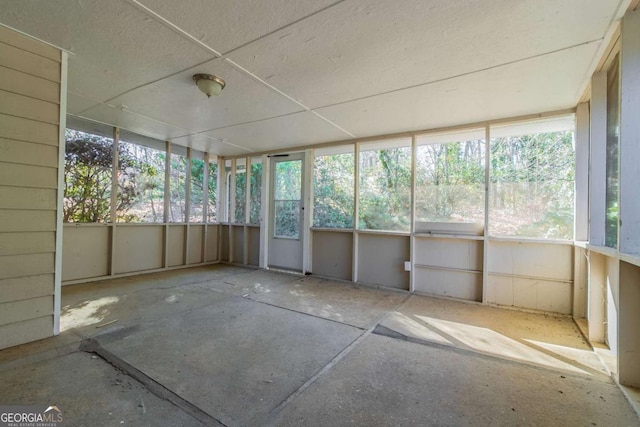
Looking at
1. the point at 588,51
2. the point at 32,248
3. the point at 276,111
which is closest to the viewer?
the point at 588,51

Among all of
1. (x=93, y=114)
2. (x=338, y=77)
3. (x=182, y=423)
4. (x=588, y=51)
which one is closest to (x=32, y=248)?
(x=182, y=423)

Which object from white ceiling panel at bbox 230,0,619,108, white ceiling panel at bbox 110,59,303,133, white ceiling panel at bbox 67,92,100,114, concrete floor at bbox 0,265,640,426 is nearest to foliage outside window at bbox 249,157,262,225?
white ceiling panel at bbox 110,59,303,133

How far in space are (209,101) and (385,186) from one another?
108 inches

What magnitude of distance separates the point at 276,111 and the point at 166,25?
160cm

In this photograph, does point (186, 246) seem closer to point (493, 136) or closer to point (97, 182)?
point (97, 182)

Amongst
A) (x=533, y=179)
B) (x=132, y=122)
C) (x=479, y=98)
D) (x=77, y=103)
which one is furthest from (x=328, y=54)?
(x=132, y=122)

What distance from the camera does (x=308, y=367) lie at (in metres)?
1.95

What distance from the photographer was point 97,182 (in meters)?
4.23

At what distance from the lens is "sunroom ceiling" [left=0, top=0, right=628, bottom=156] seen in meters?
1.73

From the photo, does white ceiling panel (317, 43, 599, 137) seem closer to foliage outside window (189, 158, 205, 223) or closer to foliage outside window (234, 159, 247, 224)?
foliage outside window (234, 159, 247, 224)

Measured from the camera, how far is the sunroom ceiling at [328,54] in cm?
173

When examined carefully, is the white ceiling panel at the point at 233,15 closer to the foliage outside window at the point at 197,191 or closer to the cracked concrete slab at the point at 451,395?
the cracked concrete slab at the point at 451,395

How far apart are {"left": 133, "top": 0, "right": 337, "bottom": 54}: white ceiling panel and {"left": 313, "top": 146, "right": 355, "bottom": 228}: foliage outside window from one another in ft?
9.73

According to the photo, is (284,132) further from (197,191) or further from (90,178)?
(90,178)
